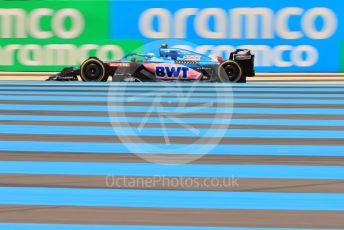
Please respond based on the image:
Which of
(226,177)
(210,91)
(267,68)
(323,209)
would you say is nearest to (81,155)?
(226,177)

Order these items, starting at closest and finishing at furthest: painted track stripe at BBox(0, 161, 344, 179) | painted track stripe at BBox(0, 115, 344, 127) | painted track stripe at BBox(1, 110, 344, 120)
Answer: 1. painted track stripe at BBox(0, 161, 344, 179)
2. painted track stripe at BBox(0, 115, 344, 127)
3. painted track stripe at BBox(1, 110, 344, 120)

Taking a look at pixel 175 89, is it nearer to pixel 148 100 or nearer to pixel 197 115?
pixel 148 100

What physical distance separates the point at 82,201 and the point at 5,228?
0.92 m

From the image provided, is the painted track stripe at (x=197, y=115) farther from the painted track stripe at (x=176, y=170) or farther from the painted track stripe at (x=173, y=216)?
the painted track stripe at (x=173, y=216)

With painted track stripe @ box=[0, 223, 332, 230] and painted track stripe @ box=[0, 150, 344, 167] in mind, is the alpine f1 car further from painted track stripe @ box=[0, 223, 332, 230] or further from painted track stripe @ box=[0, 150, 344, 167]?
painted track stripe @ box=[0, 223, 332, 230]

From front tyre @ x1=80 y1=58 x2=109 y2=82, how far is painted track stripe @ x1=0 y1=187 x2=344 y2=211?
41.8 feet

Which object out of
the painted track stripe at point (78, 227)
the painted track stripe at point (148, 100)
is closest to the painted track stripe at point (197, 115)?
the painted track stripe at point (148, 100)

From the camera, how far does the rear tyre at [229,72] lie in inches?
745

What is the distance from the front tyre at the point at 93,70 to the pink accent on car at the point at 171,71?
1009mm

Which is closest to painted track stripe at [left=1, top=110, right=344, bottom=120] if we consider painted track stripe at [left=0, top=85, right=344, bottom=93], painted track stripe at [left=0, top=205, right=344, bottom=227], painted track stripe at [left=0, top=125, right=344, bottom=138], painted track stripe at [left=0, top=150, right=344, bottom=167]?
painted track stripe at [left=0, top=125, right=344, bottom=138]

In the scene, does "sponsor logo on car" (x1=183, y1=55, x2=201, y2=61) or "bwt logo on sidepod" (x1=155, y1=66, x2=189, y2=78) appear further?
"sponsor logo on car" (x1=183, y1=55, x2=201, y2=61)

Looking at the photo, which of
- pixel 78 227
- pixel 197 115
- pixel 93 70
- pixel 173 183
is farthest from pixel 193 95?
pixel 78 227

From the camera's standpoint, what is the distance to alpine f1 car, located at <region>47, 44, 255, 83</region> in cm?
1844

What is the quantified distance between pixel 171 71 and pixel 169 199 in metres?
12.7
